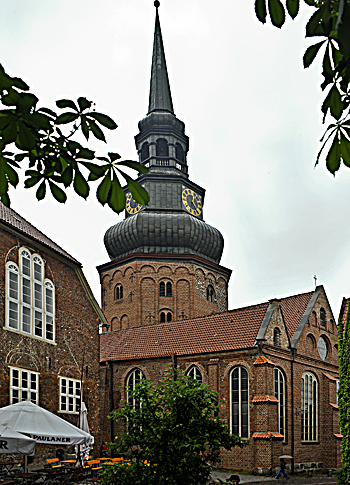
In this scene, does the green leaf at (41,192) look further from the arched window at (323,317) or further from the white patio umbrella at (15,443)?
the arched window at (323,317)

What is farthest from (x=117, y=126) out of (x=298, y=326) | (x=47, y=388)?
(x=298, y=326)

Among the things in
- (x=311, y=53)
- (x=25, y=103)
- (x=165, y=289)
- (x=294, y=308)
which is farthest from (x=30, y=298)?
(x=165, y=289)

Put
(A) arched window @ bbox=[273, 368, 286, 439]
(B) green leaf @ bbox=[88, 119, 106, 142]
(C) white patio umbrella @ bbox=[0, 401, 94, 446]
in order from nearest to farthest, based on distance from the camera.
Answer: (B) green leaf @ bbox=[88, 119, 106, 142] < (C) white patio umbrella @ bbox=[0, 401, 94, 446] < (A) arched window @ bbox=[273, 368, 286, 439]

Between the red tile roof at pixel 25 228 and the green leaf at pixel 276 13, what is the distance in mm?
17684

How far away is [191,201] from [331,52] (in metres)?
48.1

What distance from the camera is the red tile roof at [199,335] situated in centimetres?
3080

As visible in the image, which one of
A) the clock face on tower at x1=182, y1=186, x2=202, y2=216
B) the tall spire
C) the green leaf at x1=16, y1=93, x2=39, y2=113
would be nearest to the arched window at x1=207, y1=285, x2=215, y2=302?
the clock face on tower at x1=182, y1=186, x2=202, y2=216

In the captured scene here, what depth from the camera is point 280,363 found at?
30922mm

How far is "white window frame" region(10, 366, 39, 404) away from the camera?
64.5 ft

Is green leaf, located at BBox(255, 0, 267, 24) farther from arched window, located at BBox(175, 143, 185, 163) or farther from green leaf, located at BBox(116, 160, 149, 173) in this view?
arched window, located at BBox(175, 143, 185, 163)

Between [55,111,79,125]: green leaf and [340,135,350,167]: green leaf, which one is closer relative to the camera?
[340,135,350,167]: green leaf

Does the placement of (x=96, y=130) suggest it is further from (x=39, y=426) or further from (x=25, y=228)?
(x=25, y=228)

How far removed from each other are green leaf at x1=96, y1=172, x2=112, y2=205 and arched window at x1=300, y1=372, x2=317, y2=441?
31.3 m

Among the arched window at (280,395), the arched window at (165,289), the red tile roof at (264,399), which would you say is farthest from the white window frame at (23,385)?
the arched window at (165,289)
